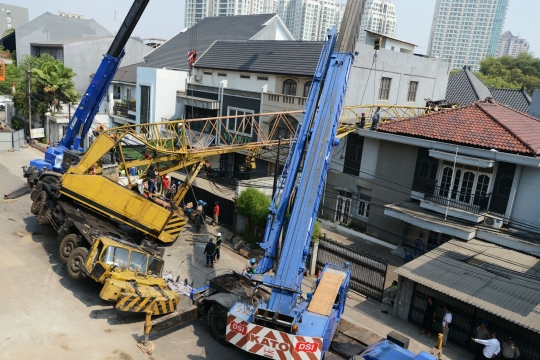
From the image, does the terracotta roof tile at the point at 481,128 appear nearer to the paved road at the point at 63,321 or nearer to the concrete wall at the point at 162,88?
the paved road at the point at 63,321

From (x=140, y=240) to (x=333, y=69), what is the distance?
1250 cm

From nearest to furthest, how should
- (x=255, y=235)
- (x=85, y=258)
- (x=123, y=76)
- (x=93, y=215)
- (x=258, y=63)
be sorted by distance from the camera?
(x=85, y=258) → (x=93, y=215) → (x=255, y=235) → (x=258, y=63) → (x=123, y=76)

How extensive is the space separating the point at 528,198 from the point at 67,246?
1841cm

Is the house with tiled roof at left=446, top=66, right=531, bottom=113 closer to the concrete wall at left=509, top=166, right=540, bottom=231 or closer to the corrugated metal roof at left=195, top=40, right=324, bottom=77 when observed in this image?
the corrugated metal roof at left=195, top=40, right=324, bottom=77

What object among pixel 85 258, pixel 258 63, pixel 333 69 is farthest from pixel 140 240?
pixel 258 63

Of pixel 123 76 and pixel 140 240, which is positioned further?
pixel 123 76

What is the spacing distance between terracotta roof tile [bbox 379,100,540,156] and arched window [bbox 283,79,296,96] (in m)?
8.66

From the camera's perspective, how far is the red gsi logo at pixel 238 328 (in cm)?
1079

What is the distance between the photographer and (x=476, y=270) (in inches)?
619

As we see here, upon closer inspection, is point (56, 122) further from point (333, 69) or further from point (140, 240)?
point (333, 69)

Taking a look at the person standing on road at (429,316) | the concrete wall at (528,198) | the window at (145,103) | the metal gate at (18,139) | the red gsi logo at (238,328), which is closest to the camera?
the red gsi logo at (238,328)

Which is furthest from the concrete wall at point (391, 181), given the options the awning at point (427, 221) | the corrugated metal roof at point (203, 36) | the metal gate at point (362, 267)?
the corrugated metal roof at point (203, 36)

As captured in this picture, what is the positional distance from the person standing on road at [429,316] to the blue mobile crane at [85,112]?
1583cm

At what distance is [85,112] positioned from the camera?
22.0m
